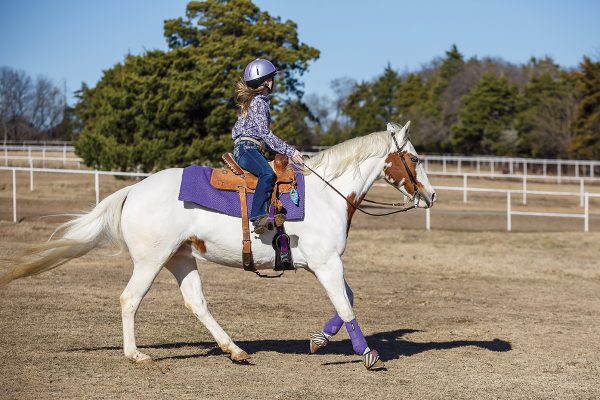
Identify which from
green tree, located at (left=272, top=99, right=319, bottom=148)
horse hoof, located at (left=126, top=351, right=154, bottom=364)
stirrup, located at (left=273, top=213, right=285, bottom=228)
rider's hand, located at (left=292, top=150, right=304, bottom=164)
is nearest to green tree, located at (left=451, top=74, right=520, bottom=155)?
green tree, located at (left=272, top=99, right=319, bottom=148)

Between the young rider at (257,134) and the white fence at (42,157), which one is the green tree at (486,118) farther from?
the young rider at (257,134)

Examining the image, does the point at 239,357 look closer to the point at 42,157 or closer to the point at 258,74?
the point at 258,74

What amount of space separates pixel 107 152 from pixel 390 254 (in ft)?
51.1

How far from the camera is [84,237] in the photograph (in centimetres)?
791

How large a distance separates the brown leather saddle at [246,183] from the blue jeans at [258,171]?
0.09m

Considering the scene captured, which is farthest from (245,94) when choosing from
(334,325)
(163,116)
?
(163,116)

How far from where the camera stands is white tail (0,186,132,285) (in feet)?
25.9

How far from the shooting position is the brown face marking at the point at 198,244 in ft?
25.6

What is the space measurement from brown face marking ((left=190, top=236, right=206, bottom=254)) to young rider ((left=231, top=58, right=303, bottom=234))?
56 cm

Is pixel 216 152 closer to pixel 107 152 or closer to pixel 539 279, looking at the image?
pixel 107 152

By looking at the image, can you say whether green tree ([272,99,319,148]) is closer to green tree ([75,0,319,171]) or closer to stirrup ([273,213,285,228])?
green tree ([75,0,319,171])

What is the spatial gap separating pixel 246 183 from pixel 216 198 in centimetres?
33

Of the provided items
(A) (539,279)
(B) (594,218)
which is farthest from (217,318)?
(B) (594,218)

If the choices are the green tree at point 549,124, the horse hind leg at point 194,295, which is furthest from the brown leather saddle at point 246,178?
the green tree at point 549,124
